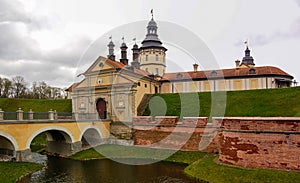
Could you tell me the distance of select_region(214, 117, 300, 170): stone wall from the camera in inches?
440

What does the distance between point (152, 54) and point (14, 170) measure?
2661 centimetres

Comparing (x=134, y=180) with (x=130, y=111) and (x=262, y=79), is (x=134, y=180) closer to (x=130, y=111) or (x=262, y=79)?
(x=130, y=111)

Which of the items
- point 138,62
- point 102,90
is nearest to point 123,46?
point 138,62

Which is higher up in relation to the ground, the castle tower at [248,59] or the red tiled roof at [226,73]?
the castle tower at [248,59]

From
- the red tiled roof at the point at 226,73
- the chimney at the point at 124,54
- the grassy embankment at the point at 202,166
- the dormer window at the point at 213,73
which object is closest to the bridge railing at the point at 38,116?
the grassy embankment at the point at 202,166

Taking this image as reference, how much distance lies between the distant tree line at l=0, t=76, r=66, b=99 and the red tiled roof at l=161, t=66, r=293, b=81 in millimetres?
32808

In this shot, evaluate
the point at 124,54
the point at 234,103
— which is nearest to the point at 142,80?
the point at 124,54

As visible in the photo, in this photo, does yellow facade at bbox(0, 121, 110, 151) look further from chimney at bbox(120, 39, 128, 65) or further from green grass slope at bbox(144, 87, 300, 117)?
chimney at bbox(120, 39, 128, 65)

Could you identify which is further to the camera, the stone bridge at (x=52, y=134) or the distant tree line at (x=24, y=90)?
the distant tree line at (x=24, y=90)

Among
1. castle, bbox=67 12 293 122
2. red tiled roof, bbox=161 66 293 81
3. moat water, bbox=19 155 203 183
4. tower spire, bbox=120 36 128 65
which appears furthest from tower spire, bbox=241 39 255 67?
moat water, bbox=19 155 203 183

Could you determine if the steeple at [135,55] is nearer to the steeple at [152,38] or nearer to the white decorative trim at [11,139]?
the steeple at [152,38]

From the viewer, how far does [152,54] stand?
122 feet

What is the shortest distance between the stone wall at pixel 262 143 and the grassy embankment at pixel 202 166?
1.51 feet

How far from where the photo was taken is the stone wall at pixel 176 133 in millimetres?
17656
